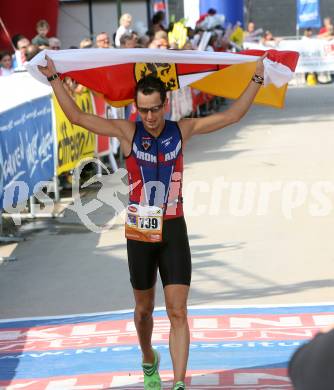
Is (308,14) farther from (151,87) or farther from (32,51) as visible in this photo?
(151,87)

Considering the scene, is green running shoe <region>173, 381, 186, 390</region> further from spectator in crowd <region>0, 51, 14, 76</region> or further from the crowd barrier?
spectator in crowd <region>0, 51, 14, 76</region>

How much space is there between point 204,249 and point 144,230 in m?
4.99

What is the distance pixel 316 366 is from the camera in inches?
102

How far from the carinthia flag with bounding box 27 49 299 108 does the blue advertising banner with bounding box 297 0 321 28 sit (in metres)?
36.3

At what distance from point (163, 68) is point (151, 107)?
4.04 feet

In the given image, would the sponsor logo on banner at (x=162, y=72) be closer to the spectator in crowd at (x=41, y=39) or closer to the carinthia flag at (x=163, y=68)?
the carinthia flag at (x=163, y=68)

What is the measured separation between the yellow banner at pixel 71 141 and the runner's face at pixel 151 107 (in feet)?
24.7

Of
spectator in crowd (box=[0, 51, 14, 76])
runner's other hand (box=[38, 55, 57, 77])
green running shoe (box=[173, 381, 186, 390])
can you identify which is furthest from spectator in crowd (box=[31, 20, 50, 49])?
green running shoe (box=[173, 381, 186, 390])

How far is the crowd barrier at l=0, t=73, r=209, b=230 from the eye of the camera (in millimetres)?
11180

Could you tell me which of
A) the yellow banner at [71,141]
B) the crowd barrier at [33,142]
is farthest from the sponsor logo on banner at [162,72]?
the yellow banner at [71,141]

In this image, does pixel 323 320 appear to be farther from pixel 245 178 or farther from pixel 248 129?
pixel 248 129

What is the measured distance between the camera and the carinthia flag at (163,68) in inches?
271

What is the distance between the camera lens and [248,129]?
2344cm

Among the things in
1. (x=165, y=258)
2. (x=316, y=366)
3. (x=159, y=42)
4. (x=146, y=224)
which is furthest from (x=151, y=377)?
(x=159, y=42)
